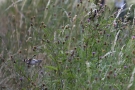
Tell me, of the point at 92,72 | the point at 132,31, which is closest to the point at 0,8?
the point at 132,31

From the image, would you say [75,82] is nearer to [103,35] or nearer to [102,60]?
[102,60]

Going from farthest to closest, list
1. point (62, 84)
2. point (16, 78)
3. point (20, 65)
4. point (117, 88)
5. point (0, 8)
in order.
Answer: point (0, 8)
point (16, 78)
point (20, 65)
point (62, 84)
point (117, 88)

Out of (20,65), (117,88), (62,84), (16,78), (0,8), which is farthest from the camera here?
(0,8)

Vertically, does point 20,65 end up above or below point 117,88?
above

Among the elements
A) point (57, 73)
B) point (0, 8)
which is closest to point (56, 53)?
point (57, 73)

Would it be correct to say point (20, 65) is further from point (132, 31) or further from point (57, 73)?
point (132, 31)

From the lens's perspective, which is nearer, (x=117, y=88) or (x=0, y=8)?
(x=117, y=88)

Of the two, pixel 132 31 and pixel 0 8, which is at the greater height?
pixel 0 8

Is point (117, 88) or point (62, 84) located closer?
point (117, 88)

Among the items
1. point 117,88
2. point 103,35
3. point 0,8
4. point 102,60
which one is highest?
point 0,8
